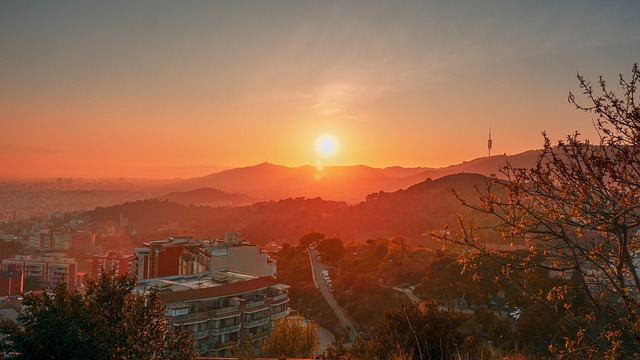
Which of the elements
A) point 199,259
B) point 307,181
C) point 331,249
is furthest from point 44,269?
point 307,181

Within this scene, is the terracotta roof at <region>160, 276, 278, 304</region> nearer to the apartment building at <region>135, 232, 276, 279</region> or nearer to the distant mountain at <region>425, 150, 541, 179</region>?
the apartment building at <region>135, 232, 276, 279</region>

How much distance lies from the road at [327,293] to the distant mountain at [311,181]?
4566cm

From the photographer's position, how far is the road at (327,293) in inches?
631

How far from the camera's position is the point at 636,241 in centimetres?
273

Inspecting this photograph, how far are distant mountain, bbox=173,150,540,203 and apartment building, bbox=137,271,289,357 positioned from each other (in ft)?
193

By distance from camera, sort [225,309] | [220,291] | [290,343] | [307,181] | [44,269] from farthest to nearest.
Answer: [307,181]
[44,269]
[220,291]
[225,309]
[290,343]

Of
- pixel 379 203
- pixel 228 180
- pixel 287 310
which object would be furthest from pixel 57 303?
pixel 228 180

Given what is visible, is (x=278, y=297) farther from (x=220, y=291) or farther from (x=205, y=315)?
(x=205, y=315)

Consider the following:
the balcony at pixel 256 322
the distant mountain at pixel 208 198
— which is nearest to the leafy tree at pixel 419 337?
the balcony at pixel 256 322

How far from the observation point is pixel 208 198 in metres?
78.4

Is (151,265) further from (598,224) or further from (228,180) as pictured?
(228,180)

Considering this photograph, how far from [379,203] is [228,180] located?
227 feet

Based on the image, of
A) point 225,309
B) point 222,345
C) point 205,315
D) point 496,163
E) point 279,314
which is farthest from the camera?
point 279,314

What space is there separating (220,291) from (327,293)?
364 inches
